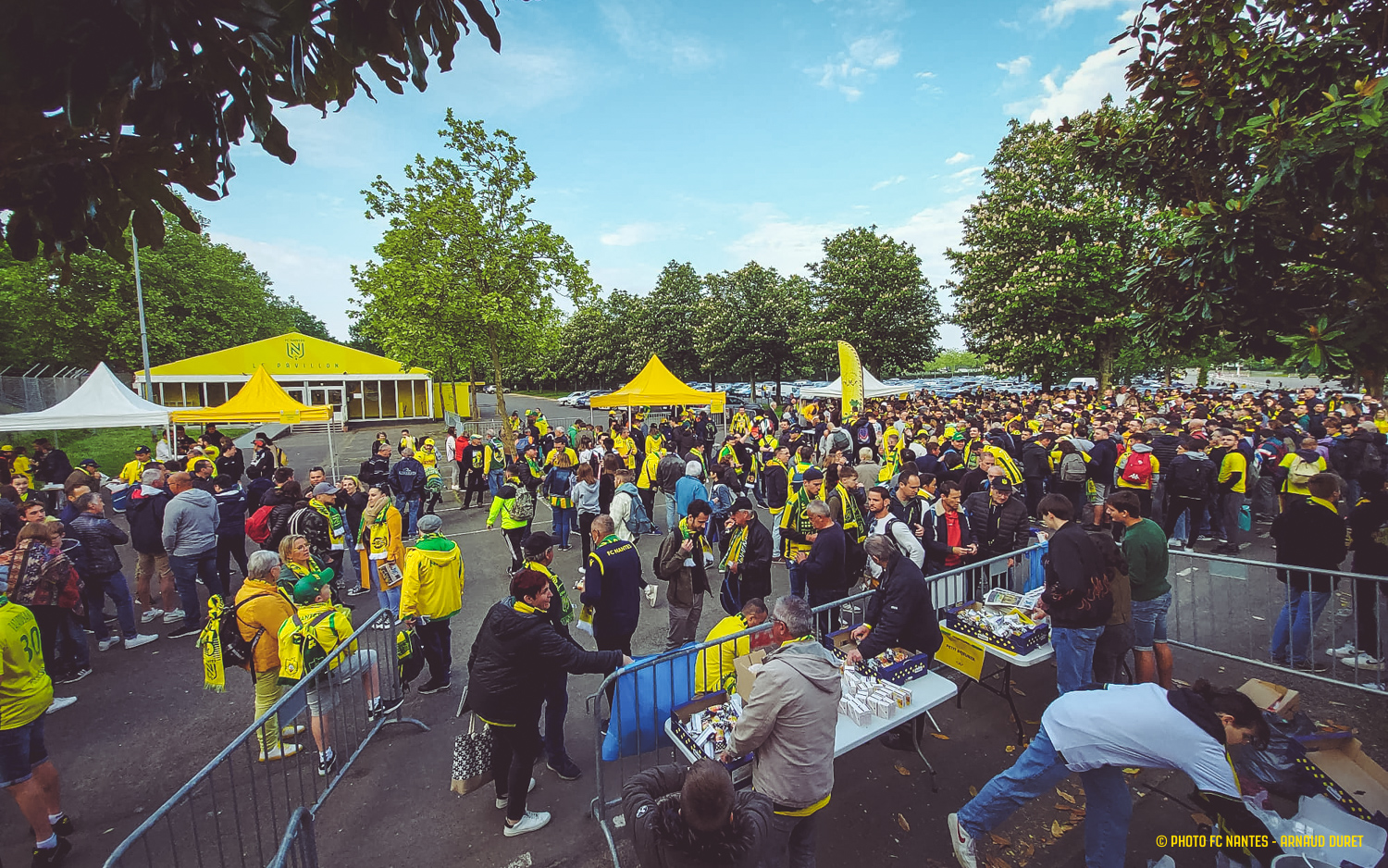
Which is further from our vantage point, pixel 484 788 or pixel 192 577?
pixel 192 577

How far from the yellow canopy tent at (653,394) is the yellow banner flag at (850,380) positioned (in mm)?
4135

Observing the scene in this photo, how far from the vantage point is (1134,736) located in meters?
3.00

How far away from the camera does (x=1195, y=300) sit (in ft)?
13.8

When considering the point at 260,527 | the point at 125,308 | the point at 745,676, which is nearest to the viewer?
the point at 745,676

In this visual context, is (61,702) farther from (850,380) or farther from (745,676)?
(850,380)

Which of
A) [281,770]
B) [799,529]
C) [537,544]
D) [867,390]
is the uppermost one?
[867,390]

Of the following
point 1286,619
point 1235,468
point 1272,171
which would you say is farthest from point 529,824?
point 1235,468

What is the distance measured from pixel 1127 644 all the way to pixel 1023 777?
2068 millimetres

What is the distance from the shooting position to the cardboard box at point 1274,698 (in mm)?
3598

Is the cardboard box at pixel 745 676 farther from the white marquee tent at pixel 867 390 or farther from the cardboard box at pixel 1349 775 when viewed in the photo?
the white marquee tent at pixel 867 390

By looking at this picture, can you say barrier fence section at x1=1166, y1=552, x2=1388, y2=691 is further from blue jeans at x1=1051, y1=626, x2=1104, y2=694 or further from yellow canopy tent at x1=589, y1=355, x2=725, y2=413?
yellow canopy tent at x1=589, y1=355, x2=725, y2=413

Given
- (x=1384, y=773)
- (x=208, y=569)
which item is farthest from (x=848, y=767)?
(x=208, y=569)

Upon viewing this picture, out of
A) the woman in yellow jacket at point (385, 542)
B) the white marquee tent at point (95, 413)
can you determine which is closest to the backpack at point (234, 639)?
the woman in yellow jacket at point (385, 542)

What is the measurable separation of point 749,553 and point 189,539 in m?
6.61
